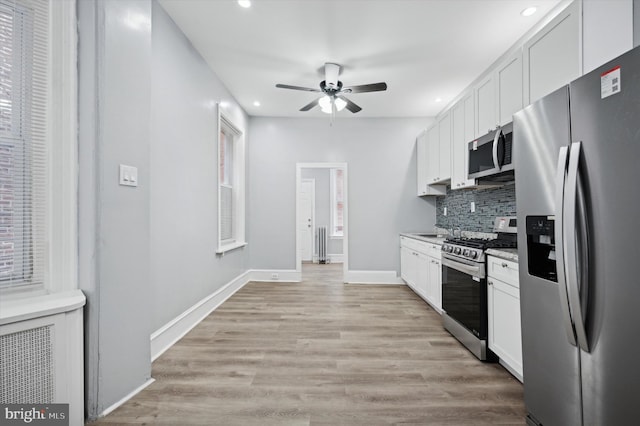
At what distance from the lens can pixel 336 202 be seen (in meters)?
7.77

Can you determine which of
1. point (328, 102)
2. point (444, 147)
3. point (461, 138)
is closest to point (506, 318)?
point (461, 138)

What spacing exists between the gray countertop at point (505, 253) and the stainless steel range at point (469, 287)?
0.32ft

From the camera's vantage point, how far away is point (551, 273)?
1.45 metres

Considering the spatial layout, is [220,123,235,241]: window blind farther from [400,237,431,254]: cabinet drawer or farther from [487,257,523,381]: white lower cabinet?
[487,257,523,381]: white lower cabinet

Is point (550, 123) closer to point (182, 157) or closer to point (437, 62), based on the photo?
point (437, 62)

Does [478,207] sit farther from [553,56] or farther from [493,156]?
[553,56]

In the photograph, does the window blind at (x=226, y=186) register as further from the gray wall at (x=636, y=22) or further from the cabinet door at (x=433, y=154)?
the gray wall at (x=636, y=22)

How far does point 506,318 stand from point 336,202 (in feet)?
19.1

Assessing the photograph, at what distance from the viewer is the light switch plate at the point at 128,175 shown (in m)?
1.78

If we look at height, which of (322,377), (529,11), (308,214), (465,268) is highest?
(529,11)

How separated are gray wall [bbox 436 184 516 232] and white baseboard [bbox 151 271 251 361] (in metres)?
3.35

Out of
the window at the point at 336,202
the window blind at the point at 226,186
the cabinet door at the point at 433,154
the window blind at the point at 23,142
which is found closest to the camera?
the window blind at the point at 23,142

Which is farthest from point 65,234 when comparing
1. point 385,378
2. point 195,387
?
point 385,378

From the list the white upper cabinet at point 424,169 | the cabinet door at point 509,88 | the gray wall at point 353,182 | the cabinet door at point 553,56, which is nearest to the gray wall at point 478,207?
the white upper cabinet at point 424,169
